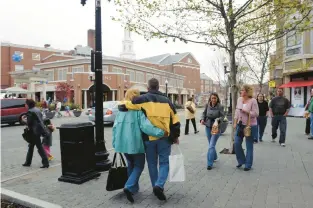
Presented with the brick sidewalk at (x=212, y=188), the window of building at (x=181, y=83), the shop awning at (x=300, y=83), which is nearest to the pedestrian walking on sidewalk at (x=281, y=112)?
the brick sidewalk at (x=212, y=188)

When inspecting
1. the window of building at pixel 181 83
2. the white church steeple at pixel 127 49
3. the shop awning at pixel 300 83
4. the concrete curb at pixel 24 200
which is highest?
the white church steeple at pixel 127 49

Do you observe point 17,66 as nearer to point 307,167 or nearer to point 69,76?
point 69,76

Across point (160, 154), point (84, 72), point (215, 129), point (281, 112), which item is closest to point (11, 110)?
point (281, 112)

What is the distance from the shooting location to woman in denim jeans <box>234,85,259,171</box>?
611 cm

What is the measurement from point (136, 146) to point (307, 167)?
4128mm

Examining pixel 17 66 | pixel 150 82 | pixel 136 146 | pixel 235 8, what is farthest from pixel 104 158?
pixel 17 66

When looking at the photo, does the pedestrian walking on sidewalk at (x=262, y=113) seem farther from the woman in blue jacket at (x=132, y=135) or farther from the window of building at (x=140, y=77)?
the window of building at (x=140, y=77)

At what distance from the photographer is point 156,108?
4.30 metres

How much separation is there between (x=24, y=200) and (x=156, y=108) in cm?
255

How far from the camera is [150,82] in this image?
4.47 m

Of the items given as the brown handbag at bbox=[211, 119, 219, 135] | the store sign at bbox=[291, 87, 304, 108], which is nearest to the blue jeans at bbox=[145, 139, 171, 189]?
the brown handbag at bbox=[211, 119, 219, 135]

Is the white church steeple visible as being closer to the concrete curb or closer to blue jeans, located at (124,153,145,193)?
the concrete curb

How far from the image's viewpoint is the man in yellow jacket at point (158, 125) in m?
4.29

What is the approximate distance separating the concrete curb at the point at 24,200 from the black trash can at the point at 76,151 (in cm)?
91
